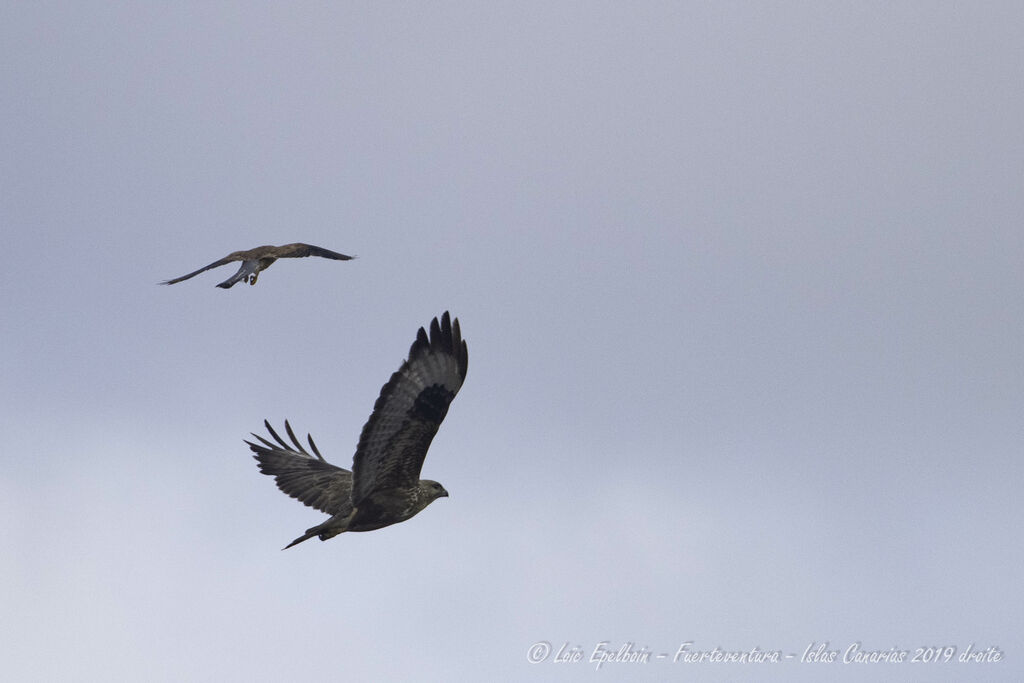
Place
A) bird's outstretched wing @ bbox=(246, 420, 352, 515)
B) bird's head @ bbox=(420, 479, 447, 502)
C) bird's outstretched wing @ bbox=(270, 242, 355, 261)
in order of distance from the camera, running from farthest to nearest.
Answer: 1. bird's outstretched wing @ bbox=(270, 242, 355, 261)
2. bird's outstretched wing @ bbox=(246, 420, 352, 515)
3. bird's head @ bbox=(420, 479, 447, 502)

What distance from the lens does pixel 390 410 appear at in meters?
17.5

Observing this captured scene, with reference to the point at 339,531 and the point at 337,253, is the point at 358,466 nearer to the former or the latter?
the point at 339,531

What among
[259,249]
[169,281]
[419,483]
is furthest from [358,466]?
[259,249]

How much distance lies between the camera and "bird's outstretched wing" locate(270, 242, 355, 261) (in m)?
25.2

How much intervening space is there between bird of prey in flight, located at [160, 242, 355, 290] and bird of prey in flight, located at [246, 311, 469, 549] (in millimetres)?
5104

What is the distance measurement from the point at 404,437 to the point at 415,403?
591mm

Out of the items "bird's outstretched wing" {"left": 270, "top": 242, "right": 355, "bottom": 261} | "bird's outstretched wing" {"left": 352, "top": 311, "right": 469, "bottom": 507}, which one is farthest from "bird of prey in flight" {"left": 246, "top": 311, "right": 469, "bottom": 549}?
"bird's outstretched wing" {"left": 270, "top": 242, "right": 355, "bottom": 261}

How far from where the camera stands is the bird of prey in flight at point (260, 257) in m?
22.8

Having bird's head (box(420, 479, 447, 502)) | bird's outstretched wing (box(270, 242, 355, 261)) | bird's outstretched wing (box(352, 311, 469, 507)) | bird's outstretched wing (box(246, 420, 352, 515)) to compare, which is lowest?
bird's outstretched wing (box(246, 420, 352, 515))

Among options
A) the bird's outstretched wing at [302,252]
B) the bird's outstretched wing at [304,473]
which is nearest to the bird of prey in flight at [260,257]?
the bird's outstretched wing at [302,252]

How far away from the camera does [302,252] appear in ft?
84.8

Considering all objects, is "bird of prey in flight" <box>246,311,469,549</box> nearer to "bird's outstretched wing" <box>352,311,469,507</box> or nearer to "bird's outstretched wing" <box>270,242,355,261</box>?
"bird's outstretched wing" <box>352,311,469,507</box>

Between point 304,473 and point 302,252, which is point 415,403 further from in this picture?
point 302,252

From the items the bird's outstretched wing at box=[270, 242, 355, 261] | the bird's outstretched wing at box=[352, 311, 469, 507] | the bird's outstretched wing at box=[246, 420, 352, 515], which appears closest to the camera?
the bird's outstretched wing at box=[352, 311, 469, 507]
